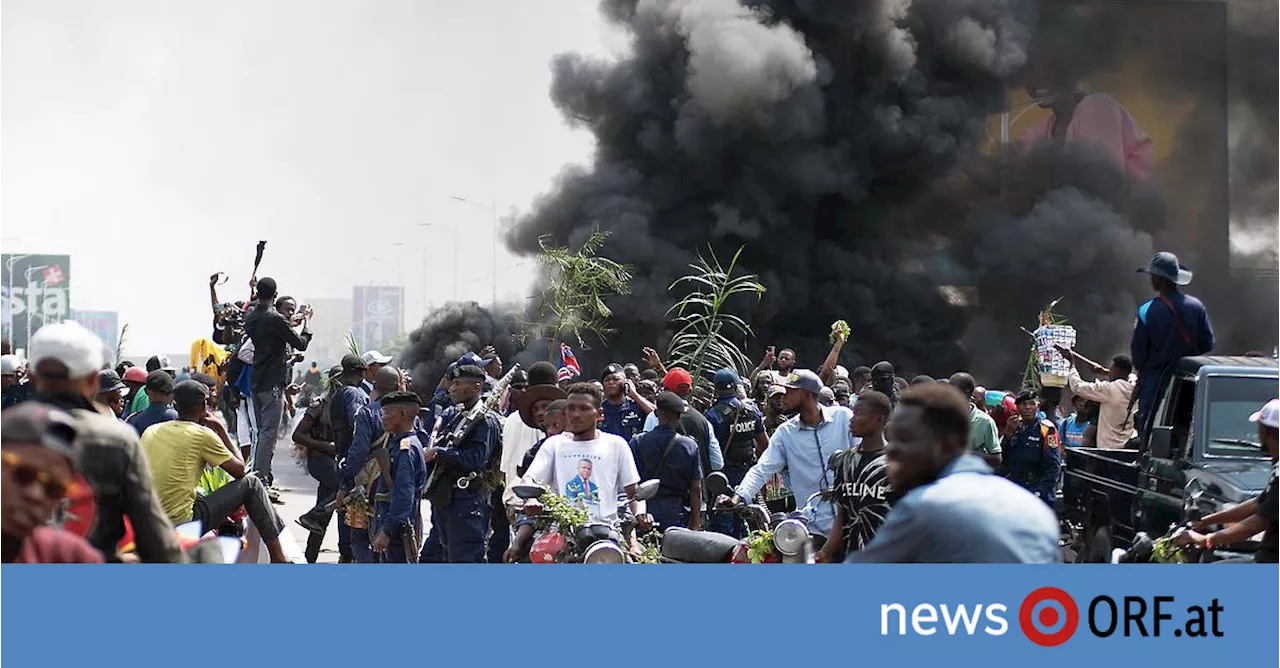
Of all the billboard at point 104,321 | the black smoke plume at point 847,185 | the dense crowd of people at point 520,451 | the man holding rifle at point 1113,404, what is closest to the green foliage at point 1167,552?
the dense crowd of people at point 520,451

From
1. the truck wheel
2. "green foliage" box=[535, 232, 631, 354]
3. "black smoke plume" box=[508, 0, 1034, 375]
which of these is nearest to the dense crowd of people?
the truck wheel

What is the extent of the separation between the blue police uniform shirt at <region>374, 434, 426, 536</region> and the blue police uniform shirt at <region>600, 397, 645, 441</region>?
7.20 feet

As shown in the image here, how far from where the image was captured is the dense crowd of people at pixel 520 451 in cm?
405

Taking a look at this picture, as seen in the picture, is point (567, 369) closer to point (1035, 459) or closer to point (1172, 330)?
point (1035, 459)

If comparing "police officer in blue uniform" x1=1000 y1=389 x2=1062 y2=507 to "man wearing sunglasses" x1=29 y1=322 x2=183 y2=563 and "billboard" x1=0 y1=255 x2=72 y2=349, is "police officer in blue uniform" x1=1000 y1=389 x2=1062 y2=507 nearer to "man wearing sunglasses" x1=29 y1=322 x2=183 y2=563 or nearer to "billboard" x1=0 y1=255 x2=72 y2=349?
"man wearing sunglasses" x1=29 y1=322 x2=183 y2=563

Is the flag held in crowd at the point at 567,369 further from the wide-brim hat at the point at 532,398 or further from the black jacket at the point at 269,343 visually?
the wide-brim hat at the point at 532,398

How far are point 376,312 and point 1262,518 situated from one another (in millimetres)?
98043

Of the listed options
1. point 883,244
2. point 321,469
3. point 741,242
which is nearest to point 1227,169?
point 883,244

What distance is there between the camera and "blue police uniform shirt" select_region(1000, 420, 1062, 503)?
38.3ft

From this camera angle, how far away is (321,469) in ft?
37.6
